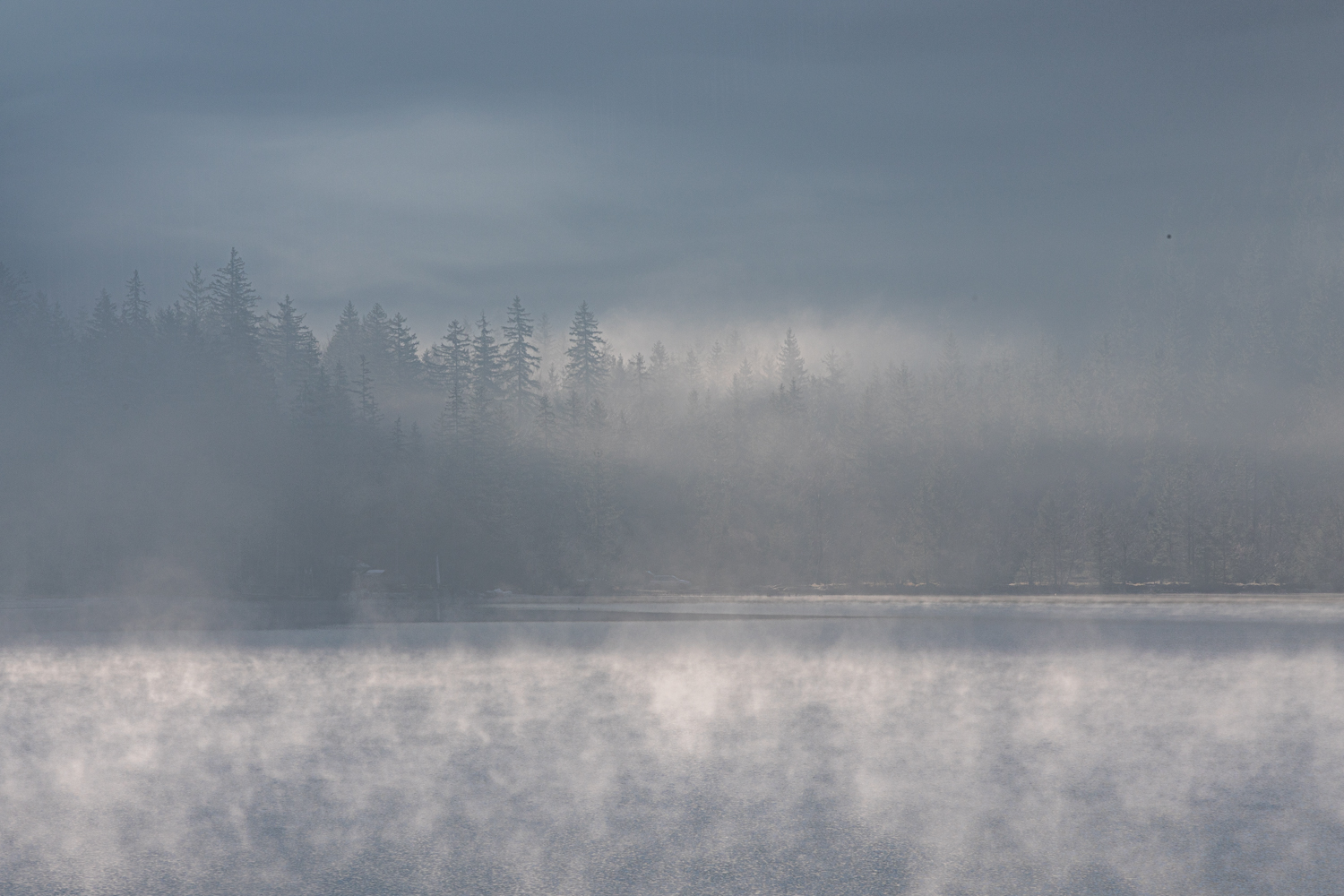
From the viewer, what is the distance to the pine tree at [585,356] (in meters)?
146

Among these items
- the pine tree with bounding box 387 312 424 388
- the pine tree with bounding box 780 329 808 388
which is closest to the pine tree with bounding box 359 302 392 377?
the pine tree with bounding box 387 312 424 388

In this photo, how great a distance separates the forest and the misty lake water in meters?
60.4

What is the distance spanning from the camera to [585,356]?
484 ft

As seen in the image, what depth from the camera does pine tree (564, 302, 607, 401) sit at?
14638 centimetres

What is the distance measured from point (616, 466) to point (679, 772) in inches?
3807

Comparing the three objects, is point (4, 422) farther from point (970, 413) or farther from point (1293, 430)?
point (1293, 430)

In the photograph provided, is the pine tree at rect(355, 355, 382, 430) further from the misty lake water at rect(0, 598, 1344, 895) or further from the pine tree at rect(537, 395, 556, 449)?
the misty lake water at rect(0, 598, 1344, 895)

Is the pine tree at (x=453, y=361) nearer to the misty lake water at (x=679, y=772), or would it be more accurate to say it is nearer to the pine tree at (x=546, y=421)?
the pine tree at (x=546, y=421)

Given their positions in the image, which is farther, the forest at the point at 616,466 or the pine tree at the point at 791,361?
the pine tree at the point at 791,361

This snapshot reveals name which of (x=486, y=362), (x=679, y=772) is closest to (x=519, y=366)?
(x=486, y=362)

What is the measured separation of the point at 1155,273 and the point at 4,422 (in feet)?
557

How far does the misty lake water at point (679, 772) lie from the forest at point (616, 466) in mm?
60439

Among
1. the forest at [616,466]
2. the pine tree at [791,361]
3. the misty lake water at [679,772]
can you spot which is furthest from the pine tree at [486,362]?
the misty lake water at [679,772]

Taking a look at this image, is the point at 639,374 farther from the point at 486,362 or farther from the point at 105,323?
the point at 105,323
